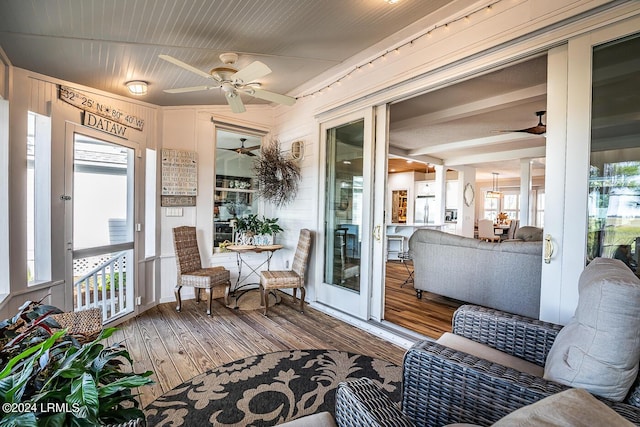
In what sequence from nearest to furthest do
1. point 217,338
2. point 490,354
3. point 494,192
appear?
point 490,354 < point 217,338 < point 494,192

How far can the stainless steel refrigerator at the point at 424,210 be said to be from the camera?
10047mm

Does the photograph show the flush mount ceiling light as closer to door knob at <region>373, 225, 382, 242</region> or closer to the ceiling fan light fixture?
the ceiling fan light fixture

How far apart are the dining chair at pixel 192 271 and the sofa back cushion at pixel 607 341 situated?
135 inches

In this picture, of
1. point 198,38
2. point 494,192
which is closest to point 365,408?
point 198,38

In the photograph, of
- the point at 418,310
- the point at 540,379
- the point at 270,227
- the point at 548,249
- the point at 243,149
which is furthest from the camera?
the point at 243,149

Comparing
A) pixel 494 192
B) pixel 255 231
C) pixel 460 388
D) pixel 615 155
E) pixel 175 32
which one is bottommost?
pixel 460 388

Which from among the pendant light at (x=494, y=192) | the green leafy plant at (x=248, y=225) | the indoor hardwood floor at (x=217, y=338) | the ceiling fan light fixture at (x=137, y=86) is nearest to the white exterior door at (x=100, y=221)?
the indoor hardwood floor at (x=217, y=338)

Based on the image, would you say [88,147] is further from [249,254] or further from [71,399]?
[71,399]

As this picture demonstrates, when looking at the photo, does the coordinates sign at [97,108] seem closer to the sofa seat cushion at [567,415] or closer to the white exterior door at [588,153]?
the sofa seat cushion at [567,415]

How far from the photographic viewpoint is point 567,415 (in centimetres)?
71

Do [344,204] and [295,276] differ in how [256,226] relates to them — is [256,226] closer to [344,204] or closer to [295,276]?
[295,276]

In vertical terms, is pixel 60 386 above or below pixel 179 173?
below

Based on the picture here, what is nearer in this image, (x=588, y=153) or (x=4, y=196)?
(x=588, y=153)

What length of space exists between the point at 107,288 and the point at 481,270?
438 cm
